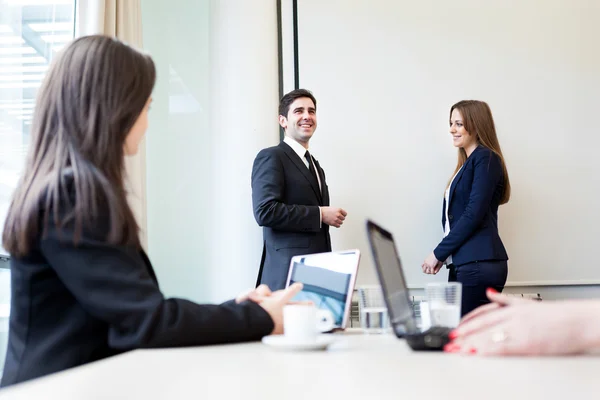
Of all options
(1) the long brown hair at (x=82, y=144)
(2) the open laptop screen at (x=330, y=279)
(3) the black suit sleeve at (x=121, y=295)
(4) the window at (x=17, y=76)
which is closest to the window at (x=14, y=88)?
(4) the window at (x=17, y=76)

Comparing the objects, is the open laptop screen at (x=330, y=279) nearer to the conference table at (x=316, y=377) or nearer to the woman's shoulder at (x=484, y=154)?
the conference table at (x=316, y=377)

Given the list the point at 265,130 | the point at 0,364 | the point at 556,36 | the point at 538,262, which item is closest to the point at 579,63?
the point at 556,36

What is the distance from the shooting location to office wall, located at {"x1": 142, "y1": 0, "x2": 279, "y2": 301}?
3668 mm

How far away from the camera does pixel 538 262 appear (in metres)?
3.84

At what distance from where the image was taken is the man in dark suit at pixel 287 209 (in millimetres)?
3117

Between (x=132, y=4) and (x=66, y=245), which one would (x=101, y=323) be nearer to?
(x=66, y=245)

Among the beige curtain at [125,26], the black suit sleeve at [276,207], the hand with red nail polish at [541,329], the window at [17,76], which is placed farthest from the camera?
the black suit sleeve at [276,207]

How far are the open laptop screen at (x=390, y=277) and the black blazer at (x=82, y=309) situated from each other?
14.6 inches

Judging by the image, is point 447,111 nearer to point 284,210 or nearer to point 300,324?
point 284,210

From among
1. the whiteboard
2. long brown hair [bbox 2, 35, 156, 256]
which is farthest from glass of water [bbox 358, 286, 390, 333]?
the whiteboard

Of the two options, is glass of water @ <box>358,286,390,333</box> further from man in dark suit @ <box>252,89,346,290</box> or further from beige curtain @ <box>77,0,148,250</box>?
beige curtain @ <box>77,0,148,250</box>

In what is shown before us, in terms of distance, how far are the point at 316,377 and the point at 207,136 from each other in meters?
3.03

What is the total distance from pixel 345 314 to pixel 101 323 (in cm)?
78

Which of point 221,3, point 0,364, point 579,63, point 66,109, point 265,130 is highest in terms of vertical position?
point 221,3
